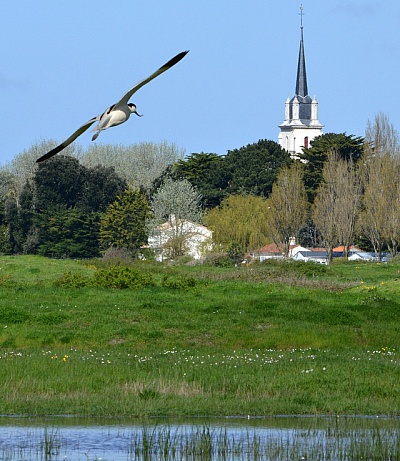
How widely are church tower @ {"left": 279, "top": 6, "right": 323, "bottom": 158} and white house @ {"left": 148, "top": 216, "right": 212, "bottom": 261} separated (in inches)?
3398

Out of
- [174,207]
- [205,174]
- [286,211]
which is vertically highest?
[205,174]

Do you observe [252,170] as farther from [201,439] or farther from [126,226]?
[201,439]

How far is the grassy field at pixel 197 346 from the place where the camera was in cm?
1883

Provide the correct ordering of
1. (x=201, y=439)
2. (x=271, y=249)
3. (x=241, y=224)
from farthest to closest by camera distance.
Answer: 1. (x=271, y=249)
2. (x=241, y=224)
3. (x=201, y=439)

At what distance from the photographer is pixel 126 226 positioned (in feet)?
290

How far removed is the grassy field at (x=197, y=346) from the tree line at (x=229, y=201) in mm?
38804

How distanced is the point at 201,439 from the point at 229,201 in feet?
251

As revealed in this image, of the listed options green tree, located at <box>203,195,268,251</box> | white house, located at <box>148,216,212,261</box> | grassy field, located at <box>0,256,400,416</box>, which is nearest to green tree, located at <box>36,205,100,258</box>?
white house, located at <box>148,216,212,261</box>

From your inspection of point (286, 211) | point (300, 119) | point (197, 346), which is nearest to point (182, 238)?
point (286, 211)

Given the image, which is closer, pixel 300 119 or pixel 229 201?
pixel 229 201

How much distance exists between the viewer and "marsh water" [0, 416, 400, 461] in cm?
1432

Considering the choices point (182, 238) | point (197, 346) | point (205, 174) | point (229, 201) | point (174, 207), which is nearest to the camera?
point (197, 346)

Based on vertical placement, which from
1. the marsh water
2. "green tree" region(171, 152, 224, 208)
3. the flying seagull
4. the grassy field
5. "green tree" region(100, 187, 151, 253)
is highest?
"green tree" region(171, 152, 224, 208)

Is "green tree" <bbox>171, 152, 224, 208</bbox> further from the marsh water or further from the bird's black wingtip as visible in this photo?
the bird's black wingtip
